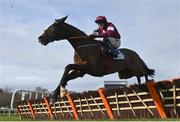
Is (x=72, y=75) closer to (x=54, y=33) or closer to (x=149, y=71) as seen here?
(x=54, y=33)

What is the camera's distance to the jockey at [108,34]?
1403 cm

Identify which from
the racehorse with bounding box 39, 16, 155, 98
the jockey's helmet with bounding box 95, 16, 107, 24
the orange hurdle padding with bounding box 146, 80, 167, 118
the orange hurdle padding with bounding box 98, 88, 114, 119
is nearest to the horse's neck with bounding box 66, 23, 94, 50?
the racehorse with bounding box 39, 16, 155, 98

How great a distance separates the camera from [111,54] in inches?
560

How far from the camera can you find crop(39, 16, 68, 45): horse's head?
13.8 m

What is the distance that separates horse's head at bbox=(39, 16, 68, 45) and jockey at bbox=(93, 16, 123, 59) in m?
0.98

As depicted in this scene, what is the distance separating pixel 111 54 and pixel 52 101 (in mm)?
2463

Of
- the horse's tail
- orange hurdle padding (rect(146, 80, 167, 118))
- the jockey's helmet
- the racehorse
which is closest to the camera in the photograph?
the racehorse

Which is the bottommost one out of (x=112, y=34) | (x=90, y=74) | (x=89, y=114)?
(x=89, y=114)

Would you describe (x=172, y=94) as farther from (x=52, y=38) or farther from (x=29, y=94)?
(x=29, y=94)

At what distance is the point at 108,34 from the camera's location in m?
14.0

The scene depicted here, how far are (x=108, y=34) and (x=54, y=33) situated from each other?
1602mm

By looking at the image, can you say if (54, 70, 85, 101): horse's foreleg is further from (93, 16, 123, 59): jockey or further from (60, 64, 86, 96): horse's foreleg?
(93, 16, 123, 59): jockey

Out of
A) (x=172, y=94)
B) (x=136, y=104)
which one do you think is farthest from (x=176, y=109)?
(x=136, y=104)

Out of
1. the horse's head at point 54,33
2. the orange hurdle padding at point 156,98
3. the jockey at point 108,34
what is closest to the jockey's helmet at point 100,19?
the jockey at point 108,34
